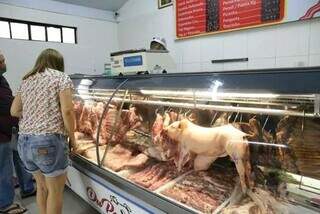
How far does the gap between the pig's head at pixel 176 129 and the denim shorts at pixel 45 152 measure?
2.81 feet

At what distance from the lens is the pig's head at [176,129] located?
1828 mm

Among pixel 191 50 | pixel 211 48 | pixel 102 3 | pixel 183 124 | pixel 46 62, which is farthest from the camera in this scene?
pixel 102 3

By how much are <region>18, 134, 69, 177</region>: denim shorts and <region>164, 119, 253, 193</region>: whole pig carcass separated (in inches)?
33.1

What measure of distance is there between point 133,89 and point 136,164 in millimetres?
580

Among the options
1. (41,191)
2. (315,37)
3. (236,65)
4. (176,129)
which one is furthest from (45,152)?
(315,37)

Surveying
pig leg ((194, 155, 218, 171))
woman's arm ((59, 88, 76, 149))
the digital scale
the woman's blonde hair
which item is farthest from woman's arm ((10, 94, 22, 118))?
pig leg ((194, 155, 218, 171))

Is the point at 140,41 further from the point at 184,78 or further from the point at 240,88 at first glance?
the point at 240,88

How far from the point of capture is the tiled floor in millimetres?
2783

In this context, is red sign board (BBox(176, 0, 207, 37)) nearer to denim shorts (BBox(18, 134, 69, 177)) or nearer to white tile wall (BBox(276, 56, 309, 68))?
white tile wall (BBox(276, 56, 309, 68))

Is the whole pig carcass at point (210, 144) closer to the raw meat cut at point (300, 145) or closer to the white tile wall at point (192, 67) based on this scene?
the raw meat cut at point (300, 145)

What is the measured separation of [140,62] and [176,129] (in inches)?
41.8

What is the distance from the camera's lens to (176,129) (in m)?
1.86

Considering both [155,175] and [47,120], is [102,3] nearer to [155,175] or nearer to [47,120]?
[47,120]

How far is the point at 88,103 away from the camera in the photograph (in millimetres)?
2902
